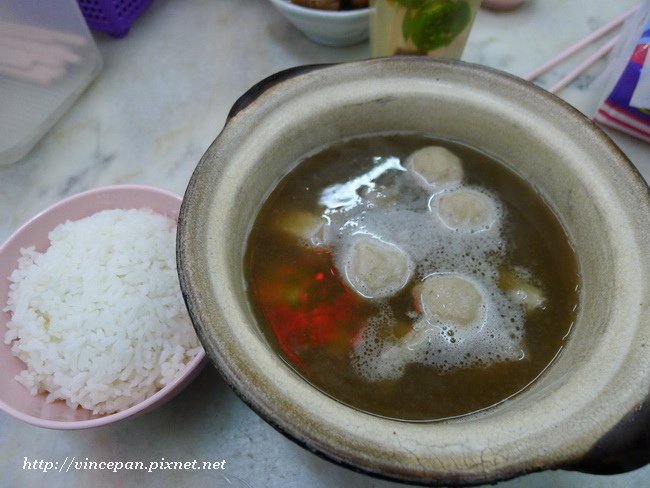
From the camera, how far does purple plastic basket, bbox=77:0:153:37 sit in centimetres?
229

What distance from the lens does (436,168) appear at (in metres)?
1.54

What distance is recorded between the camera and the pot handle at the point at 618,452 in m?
0.94

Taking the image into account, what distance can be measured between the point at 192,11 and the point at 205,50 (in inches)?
11.6

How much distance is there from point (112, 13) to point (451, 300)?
76.0 inches

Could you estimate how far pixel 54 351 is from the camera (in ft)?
4.79

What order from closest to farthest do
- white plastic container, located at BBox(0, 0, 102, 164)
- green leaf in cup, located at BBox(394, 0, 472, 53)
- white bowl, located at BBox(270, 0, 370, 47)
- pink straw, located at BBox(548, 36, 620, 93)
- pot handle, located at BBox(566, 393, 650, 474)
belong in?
1. pot handle, located at BBox(566, 393, 650, 474)
2. green leaf in cup, located at BBox(394, 0, 472, 53)
3. white plastic container, located at BBox(0, 0, 102, 164)
4. white bowl, located at BBox(270, 0, 370, 47)
5. pink straw, located at BBox(548, 36, 620, 93)

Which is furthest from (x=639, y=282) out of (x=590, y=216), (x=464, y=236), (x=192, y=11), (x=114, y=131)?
(x=192, y=11)

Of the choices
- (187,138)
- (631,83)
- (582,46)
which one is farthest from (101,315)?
(582,46)

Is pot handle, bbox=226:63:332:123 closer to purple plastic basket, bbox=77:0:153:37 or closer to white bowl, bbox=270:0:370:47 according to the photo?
white bowl, bbox=270:0:370:47

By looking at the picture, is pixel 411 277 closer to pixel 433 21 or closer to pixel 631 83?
pixel 433 21

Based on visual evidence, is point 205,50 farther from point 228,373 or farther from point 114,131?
point 228,373

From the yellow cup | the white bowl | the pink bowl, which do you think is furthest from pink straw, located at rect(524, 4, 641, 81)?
the pink bowl

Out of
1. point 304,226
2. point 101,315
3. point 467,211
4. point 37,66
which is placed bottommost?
point 101,315

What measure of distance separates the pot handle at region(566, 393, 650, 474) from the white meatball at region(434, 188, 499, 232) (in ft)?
2.12
